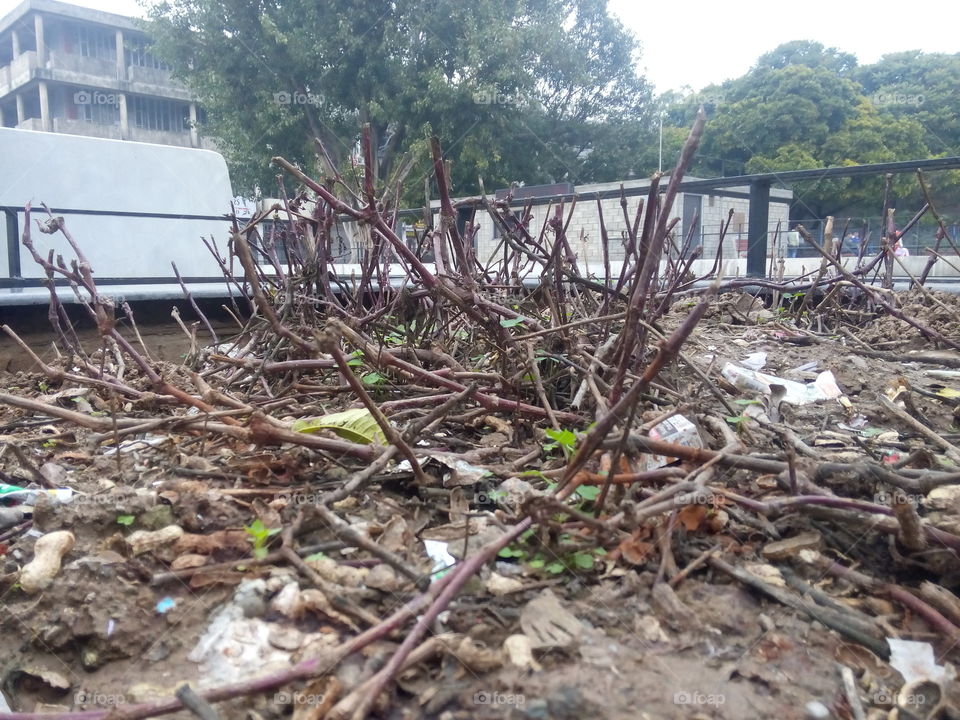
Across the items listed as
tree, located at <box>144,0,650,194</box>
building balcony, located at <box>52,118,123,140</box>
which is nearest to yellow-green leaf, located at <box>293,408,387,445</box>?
tree, located at <box>144,0,650,194</box>

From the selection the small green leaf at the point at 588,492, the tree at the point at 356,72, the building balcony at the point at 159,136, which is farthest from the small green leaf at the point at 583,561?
the building balcony at the point at 159,136

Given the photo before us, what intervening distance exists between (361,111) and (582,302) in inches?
734

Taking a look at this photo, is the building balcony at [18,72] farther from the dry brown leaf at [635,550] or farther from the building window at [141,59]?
Answer: the dry brown leaf at [635,550]

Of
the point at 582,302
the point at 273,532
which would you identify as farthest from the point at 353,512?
the point at 582,302

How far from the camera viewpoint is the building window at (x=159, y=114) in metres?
32.3

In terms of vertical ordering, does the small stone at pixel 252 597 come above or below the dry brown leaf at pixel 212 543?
below

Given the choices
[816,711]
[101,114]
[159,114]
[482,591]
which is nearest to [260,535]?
[482,591]

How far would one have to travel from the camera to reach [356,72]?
67.1 ft

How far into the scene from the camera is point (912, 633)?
4.10 feet

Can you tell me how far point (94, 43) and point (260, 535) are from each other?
3698 cm

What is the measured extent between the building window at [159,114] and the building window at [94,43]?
2.14 meters

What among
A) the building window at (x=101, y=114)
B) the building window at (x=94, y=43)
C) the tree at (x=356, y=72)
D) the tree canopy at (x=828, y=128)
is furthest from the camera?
the building window at (x=101, y=114)

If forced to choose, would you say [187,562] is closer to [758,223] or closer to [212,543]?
[212,543]

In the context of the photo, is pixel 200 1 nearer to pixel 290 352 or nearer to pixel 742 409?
pixel 290 352
